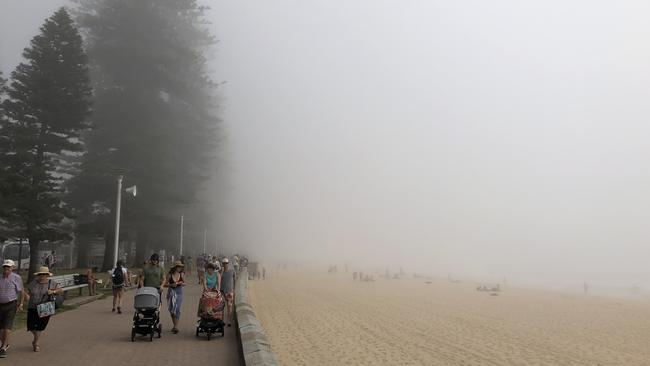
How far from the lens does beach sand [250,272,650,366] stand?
11984mm

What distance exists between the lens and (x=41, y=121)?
22.5 meters

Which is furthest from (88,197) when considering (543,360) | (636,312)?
(636,312)

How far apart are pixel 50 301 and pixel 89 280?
34.7 feet

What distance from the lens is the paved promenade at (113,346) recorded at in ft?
26.4

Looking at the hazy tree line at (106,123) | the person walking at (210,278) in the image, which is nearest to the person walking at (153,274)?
the person walking at (210,278)

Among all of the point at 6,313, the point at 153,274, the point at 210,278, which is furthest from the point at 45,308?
the point at 210,278

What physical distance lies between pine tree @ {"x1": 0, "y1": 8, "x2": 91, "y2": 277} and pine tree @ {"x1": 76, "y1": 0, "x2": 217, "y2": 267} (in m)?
6.48

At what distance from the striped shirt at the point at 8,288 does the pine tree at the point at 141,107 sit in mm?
22095

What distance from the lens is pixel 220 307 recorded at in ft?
33.9

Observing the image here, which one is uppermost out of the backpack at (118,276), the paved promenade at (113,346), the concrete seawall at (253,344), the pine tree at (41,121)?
the pine tree at (41,121)

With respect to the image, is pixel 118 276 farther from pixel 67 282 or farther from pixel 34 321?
pixel 67 282

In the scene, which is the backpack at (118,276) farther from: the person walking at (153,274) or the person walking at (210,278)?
the person walking at (210,278)

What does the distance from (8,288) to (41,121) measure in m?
17.0

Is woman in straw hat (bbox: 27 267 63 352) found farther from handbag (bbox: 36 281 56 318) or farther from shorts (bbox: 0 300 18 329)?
shorts (bbox: 0 300 18 329)
